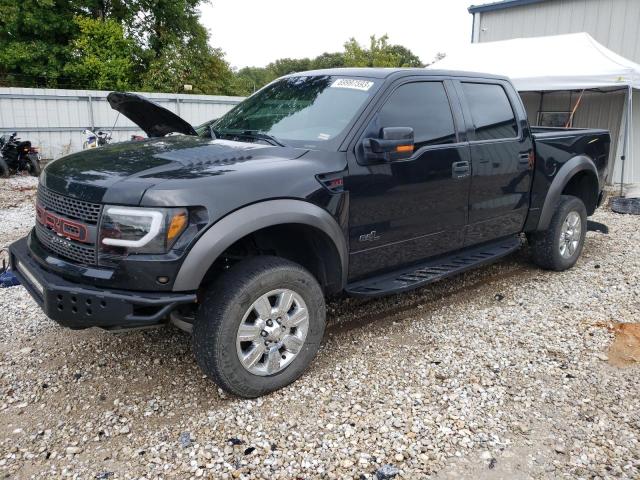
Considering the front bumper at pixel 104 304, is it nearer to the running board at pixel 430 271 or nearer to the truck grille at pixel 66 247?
the truck grille at pixel 66 247

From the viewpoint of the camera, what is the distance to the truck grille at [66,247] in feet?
8.85

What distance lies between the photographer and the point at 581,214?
18.2 ft

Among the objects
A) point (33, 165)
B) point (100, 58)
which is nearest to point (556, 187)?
point (33, 165)

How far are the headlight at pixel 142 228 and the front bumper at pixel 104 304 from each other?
0.22 metres

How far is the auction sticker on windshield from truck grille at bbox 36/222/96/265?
207 cm

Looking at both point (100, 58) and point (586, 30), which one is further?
point (100, 58)

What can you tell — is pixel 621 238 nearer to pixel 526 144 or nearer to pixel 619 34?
pixel 526 144

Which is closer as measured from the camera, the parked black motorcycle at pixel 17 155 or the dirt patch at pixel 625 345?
the dirt patch at pixel 625 345

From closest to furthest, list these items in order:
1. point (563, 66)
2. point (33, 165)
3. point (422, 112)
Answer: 1. point (422, 112)
2. point (563, 66)
3. point (33, 165)

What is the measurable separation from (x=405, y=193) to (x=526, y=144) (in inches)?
69.1

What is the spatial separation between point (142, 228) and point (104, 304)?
418mm

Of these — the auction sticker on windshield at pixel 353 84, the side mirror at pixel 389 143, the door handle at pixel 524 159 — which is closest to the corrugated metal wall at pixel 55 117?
the auction sticker on windshield at pixel 353 84

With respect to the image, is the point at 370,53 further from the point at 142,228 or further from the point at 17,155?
the point at 142,228

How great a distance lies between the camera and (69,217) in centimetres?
280
